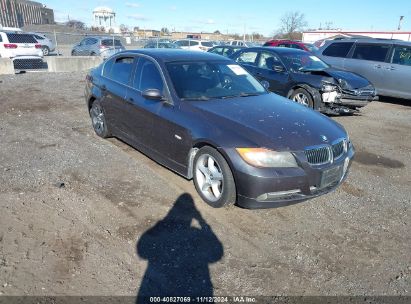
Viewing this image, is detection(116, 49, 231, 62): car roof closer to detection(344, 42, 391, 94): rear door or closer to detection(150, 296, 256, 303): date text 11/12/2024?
detection(150, 296, 256, 303): date text 11/12/2024

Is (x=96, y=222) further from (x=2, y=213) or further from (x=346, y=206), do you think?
(x=346, y=206)

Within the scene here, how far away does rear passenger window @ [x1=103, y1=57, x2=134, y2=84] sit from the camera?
5.24 meters

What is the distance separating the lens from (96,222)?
141 inches

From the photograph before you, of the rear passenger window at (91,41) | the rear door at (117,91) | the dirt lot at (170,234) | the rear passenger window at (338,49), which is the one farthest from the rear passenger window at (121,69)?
the rear passenger window at (91,41)

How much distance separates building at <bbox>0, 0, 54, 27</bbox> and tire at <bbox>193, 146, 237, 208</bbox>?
64.1m

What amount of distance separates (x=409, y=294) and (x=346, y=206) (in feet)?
4.72

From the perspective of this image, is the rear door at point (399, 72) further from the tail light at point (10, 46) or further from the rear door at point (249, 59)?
the tail light at point (10, 46)

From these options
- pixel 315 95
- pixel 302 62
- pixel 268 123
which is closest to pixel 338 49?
pixel 302 62

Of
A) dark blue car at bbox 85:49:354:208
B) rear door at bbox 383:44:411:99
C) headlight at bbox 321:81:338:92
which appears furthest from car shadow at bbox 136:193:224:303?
rear door at bbox 383:44:411:99

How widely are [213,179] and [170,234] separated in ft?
2.54

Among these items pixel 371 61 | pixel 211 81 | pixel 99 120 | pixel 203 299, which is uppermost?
pixel 211 81

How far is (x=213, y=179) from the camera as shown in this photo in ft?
12.6

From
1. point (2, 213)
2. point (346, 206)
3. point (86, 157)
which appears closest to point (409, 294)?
point (346, 206)

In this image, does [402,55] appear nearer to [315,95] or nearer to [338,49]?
[338,49]
